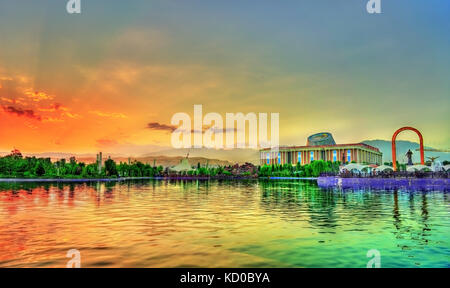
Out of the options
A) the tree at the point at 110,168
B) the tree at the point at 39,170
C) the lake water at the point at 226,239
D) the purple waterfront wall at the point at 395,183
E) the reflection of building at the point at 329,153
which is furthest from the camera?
the reflection of building at the point at 329,153

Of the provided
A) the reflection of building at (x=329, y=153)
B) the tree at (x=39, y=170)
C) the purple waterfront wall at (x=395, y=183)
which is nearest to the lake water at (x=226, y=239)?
the purple waterfront wall at (x=395, y=183)

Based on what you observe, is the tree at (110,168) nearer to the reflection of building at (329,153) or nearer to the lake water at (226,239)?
the reflection of building at (329,153)

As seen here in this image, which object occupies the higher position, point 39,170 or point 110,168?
point 110,168

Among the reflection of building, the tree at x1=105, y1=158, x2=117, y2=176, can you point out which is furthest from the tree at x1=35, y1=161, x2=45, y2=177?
the reflection of building

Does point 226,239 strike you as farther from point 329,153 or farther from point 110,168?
point 329,153

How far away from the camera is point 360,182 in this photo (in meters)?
67.1

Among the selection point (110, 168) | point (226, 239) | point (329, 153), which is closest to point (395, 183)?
point (226, 239)

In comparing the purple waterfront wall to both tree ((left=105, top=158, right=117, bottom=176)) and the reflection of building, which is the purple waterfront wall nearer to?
tree ((left=105, top=158, right=117, bottom=176))

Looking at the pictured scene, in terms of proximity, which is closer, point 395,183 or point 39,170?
point 395,183

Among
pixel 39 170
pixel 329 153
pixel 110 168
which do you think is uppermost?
pixel 329 153


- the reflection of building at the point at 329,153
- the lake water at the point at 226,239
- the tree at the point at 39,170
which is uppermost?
the reflection of building at the point at 329,153
